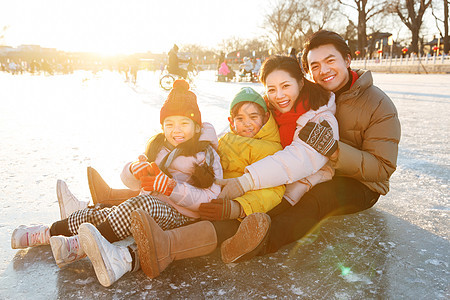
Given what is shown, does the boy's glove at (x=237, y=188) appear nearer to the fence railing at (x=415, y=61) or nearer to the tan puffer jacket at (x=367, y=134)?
the tan puffer jacket at (x=367, y=134)

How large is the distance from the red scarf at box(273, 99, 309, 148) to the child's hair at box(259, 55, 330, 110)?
0.03m

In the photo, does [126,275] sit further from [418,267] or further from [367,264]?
[418,267]

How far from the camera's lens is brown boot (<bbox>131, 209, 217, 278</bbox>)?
4.72 feet

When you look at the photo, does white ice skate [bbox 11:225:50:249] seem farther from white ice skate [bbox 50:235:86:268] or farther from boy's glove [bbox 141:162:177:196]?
boy's glove [bbox 141:162:177:196]

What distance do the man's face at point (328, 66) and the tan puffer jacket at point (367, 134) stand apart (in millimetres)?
99

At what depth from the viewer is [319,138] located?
70.4 inches

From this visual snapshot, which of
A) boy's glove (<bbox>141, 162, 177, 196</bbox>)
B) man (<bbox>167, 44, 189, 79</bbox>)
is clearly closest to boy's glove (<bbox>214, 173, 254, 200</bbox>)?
boy's glove (<bbox>141, 162, 177, 196</bbox>)

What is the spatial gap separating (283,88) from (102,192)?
47.7 inches

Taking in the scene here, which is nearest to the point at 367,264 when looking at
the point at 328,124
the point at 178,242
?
the point at 328,124

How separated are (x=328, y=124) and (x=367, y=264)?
713mm

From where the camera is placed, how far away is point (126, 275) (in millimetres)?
1561

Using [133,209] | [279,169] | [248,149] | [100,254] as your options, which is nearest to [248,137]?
[248,149]

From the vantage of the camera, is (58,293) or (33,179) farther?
(33,179)

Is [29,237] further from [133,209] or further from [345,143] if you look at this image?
[345,143]
